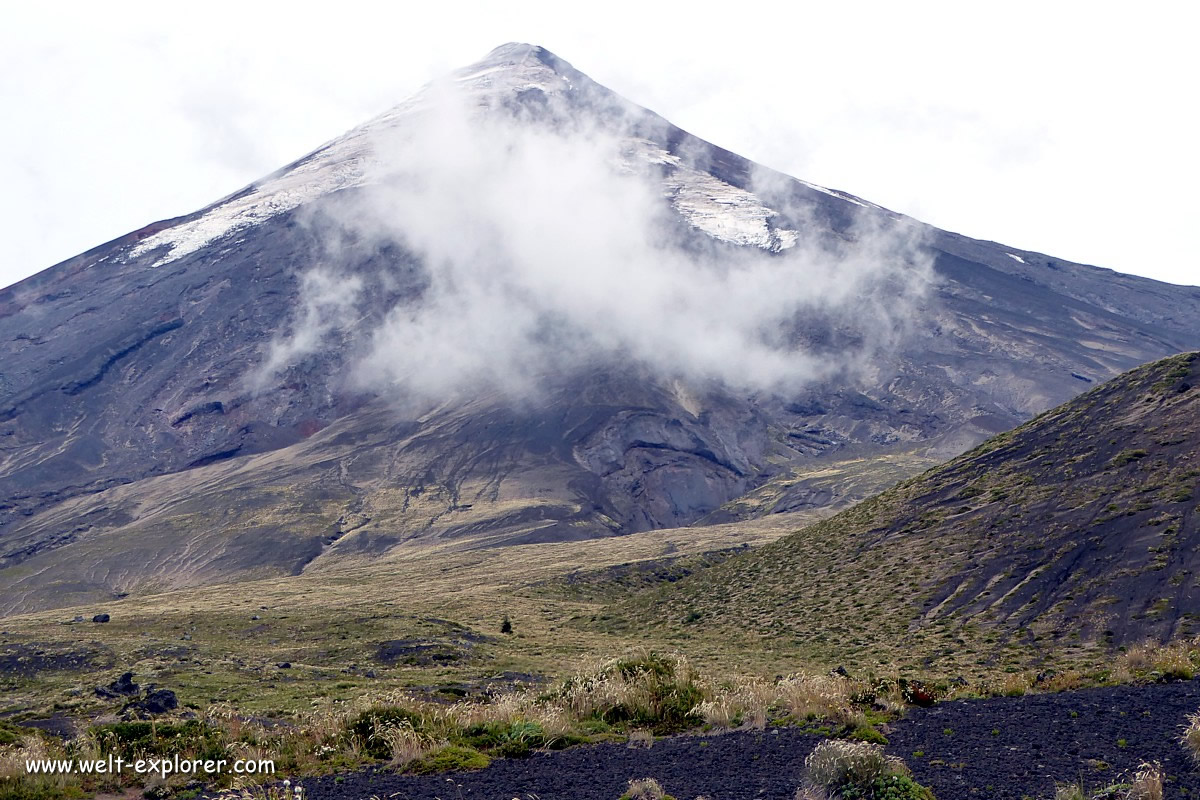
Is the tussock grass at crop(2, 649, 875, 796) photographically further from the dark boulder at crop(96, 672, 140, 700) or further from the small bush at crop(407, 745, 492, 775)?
the dark boulder at crop(96, 672, 140, 700)

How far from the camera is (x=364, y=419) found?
144000mm

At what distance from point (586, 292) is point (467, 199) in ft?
139

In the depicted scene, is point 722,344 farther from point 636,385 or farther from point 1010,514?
point 1010,514

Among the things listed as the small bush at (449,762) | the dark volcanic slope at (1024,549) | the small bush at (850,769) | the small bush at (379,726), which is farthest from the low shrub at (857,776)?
the dark volcanic slope at (1024,549)

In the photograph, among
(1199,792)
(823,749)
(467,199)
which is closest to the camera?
(1199,792)

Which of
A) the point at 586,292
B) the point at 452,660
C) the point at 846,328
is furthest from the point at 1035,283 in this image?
the point at 452,660

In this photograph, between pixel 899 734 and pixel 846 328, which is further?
pixel 846 328

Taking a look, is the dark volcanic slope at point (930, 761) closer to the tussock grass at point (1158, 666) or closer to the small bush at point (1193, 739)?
the small bush at point (1193, 739)

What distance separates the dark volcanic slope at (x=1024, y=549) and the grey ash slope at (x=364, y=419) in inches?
2290

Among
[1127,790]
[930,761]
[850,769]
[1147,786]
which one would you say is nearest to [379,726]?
[850,769]

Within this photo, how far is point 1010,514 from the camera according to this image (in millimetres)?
39406

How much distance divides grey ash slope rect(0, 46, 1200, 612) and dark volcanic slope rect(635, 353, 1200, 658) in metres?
58.2

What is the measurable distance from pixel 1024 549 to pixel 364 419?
12009 cm

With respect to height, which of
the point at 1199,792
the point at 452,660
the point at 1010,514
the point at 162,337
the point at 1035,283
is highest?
the point at 1035,283
